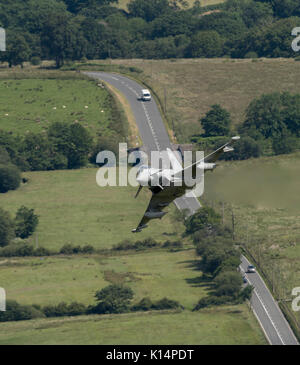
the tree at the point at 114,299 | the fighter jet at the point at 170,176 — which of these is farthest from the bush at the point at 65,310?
the fighter jet at the point at 170,176

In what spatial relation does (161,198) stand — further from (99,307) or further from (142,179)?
(99,307)

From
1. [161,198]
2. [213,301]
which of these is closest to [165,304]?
[213,301]

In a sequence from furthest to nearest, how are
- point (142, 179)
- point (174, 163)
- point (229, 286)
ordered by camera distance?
point (229, 286) → point (174, 163) → point (142, 179)

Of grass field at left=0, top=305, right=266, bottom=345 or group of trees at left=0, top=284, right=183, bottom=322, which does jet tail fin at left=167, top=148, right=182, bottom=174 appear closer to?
grass field at left=0, top=305, right=266, bottom=345

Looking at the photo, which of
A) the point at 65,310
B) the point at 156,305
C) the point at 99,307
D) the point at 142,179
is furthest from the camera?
the point at 99,307

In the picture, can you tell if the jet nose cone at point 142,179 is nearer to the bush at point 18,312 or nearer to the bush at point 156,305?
the bush at point 156,305
